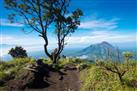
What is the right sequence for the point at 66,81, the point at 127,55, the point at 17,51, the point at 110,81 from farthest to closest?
the point at 17,51
the point at 66,81
the point at 127,55
the point at 110,81

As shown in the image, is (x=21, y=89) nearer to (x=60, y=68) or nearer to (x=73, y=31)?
(x=60, y=68)

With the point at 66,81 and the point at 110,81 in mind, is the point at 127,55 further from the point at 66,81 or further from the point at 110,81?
the point at 66,81

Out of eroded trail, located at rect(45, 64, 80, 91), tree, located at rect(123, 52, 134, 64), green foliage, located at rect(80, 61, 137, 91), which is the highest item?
tree, located at rect(123, 52, 134, 64)

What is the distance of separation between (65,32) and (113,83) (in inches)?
744

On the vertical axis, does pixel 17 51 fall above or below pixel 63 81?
above

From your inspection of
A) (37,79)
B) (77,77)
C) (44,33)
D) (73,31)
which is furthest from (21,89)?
(73,31)

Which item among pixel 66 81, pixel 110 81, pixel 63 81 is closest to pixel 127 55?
pixel 110 81

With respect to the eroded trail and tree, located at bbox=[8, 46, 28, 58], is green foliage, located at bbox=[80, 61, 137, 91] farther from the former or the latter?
tree, located at bbox=[8, 46, 28, 58]

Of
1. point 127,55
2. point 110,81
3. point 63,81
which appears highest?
point 127,55

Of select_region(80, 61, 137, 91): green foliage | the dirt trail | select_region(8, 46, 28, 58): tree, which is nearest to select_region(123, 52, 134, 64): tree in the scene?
select_region(80, 61, 137, 91): green foliage

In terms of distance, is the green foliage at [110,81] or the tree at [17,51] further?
the tree at [17,51]

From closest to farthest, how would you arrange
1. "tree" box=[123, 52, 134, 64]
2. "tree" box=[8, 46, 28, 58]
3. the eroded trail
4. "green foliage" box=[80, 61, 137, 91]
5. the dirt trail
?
"green foliage" box=[80, 61, 137, 91] < "tree" box=[123, 52, 134, 64] < the eroded trail < the dirt trail < "tree" box=[8, 46, 28, 58]

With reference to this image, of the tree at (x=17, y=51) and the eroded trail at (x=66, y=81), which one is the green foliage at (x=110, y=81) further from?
the tree at (x=17, y=51)

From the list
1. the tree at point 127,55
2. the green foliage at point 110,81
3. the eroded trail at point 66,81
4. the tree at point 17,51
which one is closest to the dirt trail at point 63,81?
the eroded trail at point 66,81
